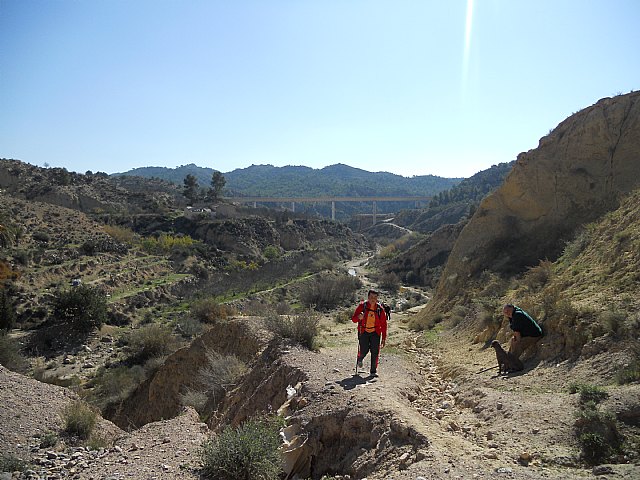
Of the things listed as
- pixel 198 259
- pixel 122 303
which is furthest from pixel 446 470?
pixel 198 259

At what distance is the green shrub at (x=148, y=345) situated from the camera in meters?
24.1

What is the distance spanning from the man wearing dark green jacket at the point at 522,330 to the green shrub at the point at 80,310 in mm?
27270

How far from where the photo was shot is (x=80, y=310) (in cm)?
2961

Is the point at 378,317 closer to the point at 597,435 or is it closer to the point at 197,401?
the point at 597,435

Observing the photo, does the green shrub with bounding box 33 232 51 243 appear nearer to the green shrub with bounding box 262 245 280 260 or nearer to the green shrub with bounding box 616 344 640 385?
the green shrub with bounding box 262 245 280 260

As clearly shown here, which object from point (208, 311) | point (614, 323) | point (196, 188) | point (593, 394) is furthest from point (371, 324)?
point (196, 188)

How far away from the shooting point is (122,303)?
3500 centimetres

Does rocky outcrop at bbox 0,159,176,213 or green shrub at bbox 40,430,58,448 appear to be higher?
rocky outcrop at bbox 0,159,176,213

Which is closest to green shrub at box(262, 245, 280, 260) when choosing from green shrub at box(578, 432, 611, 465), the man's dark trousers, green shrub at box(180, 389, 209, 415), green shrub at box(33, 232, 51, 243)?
green shrub at box(33, 232, 51, 243)

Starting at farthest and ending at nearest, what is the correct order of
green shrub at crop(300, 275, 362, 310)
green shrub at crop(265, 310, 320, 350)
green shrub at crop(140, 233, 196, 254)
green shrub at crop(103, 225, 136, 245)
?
1. green shrub at crop(140, 233, 196, 254)
2. green shrub at crop(103, 225, 136, 245)
3. green shrub at crop(300, 275, 362, 310)
4. green shrub at crop(265, 310, 320, 350)

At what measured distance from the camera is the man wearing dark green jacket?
336 inches

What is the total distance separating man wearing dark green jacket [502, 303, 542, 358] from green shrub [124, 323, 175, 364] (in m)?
19.3

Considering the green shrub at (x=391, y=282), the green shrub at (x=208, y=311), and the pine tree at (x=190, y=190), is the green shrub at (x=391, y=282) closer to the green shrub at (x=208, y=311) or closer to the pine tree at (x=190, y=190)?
the green shrub at (x=208, y=311)

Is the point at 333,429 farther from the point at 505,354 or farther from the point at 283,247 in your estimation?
the point at 283,247
